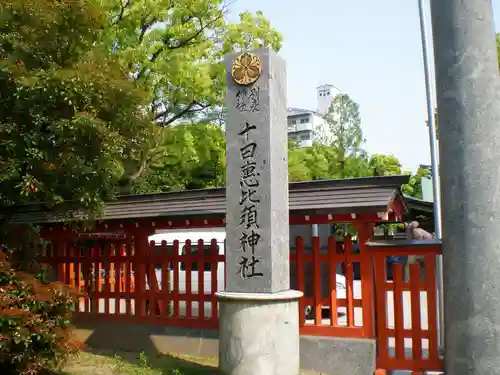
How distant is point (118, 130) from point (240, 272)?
2825 mm

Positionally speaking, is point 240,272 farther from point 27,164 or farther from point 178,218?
point 27,164

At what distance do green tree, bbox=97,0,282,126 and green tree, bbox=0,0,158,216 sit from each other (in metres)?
7.17

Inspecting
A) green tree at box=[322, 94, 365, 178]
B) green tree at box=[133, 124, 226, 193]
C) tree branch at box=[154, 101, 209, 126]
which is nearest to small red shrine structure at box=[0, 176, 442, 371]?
green tree at box=[133, 124, 226, 193]

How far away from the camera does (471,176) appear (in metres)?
6.07

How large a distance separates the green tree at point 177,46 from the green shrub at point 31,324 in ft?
28.0

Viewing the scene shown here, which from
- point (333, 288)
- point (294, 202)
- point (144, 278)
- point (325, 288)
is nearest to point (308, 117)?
point (144, 278)

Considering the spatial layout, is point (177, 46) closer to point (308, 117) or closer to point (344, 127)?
point (344, 127)

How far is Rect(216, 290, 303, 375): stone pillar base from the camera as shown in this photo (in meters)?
7.39

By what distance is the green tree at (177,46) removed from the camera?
53.2 ft

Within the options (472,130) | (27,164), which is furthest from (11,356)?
(472,130)

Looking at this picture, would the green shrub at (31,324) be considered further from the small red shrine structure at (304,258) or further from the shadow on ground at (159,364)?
the small red shrine structure at (304,258)

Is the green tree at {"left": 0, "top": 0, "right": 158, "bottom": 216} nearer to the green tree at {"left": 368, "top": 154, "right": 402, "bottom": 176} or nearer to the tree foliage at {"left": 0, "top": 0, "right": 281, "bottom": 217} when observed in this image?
the tree foliage at {"left": 0, "top": 0, "right": 281, "bottom": 217}

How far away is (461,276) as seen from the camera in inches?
242

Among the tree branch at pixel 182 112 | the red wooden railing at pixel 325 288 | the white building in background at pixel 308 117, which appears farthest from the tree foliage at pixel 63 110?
the white building in background at pixel 308 117
